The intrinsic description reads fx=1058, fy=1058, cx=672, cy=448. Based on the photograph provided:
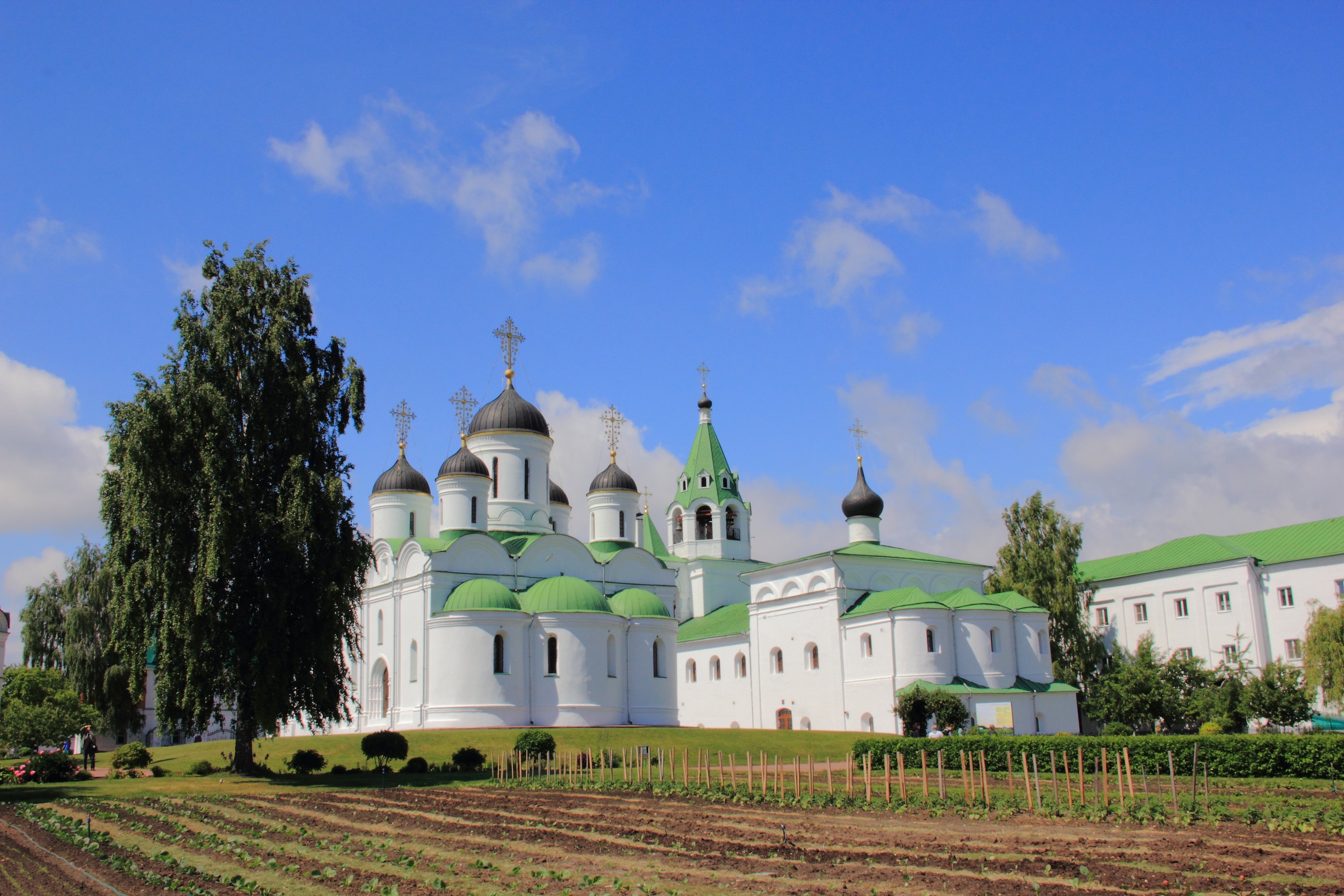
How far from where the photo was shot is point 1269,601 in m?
43.0

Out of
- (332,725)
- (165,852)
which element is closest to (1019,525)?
Answer: (332,725)

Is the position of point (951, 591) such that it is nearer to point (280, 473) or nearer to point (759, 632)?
point (759, 632)

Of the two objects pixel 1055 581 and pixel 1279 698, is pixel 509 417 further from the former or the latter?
pixel 1279 698

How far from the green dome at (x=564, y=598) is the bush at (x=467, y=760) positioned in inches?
411

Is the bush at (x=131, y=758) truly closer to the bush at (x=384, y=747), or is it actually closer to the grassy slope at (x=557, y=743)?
the grassy slope at (x=557, y=743)

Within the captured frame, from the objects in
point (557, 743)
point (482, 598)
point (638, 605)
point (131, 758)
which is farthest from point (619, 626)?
point (131, 758)

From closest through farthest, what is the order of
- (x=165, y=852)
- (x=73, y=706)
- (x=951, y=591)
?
(x=165, y=852) < (x=73, y=706) < (x=951, y=591)

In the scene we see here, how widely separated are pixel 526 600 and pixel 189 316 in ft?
62.4

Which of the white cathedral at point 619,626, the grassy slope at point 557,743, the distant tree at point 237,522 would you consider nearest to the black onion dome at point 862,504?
the white cathedral at point 619,626

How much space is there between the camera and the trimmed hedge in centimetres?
2252

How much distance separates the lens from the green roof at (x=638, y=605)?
4316 centimetres

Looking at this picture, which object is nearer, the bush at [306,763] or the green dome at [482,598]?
the bush at [306,763]

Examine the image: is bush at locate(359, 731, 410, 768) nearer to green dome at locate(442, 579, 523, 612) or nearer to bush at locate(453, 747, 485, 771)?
bush at locate(453, 747, 485, 771)

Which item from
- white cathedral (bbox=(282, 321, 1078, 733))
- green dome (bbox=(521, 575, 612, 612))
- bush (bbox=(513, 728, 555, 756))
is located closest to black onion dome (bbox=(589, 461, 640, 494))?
white cathedral (bbox=(282, 321, 1078, 733))
